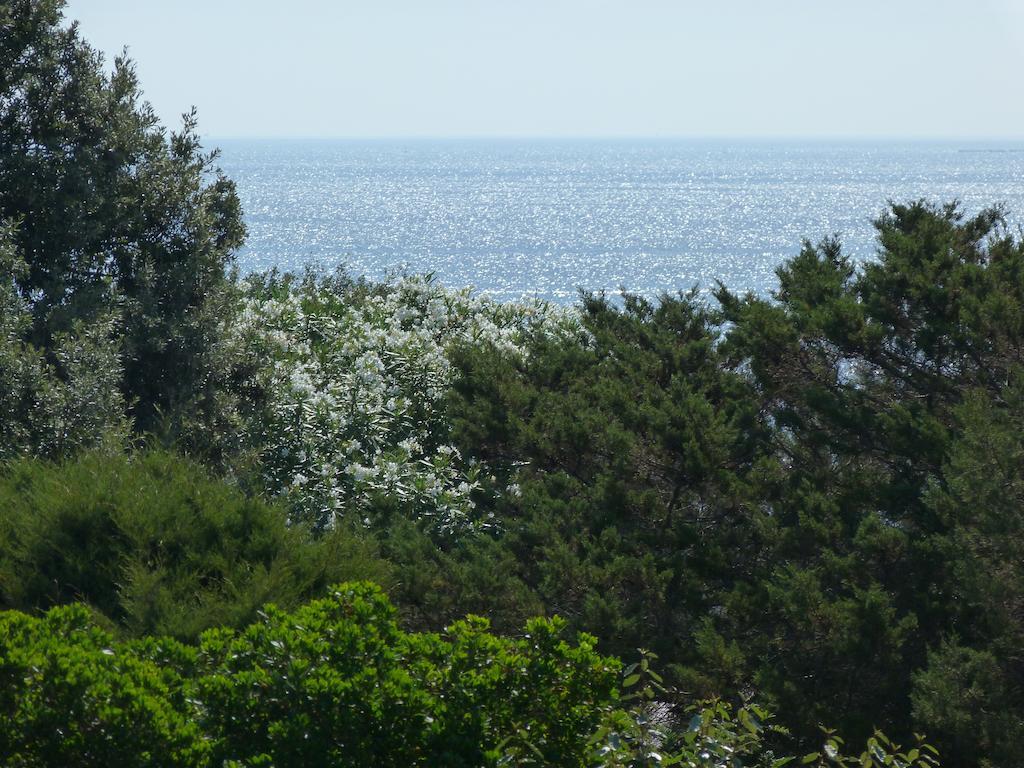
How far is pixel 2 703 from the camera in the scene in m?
3.44

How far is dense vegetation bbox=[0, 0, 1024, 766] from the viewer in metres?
3.46

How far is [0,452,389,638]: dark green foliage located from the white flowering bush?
68.0 inches

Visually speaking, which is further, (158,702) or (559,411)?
(559,411)

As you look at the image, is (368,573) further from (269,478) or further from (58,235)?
(58,235)

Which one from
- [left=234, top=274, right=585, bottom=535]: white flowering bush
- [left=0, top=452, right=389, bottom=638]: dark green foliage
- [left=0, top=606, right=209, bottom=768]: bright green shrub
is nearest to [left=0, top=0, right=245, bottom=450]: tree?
[left=234, top=274, right=585, bottom=535]: white flowering bush

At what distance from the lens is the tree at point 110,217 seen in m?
7.97

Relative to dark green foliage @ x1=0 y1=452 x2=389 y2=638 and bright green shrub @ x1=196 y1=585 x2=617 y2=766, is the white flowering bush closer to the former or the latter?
dark green foliage @ x1=0 y1=452 x2=389 y2=638

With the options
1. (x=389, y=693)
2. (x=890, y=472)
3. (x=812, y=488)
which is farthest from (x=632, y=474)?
(x=389, y=693)

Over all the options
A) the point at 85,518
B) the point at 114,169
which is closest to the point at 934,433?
the point at 85,518

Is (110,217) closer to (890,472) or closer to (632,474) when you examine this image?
(632,474)

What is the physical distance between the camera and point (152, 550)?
4.98 meters

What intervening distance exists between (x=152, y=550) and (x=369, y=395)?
3750mm

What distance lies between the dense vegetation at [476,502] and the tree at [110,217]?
0.09 feet

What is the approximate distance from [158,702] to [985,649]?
3.72 meters
